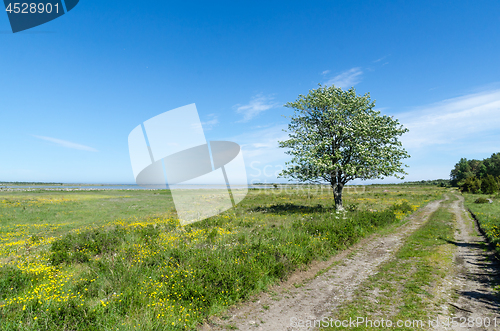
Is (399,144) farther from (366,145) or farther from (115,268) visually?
(115,268)

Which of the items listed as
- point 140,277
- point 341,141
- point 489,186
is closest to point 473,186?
point 489,186

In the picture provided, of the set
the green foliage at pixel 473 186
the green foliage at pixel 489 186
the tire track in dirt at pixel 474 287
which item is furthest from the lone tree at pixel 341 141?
the green foliage at pixel 473 186

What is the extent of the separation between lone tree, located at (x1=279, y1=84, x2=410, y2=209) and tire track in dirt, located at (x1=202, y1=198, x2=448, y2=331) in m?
12.8

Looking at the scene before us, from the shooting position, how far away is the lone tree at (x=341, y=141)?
75.9 ft

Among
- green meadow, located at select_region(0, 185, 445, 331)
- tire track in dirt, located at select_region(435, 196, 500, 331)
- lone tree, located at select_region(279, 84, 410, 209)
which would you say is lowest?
tire track in dirt, located at select_region(435, 196, 500, 331)

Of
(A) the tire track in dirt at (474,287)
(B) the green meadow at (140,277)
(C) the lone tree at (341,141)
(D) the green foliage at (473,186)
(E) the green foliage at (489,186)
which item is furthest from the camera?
(D) the green foliage at (473,186)

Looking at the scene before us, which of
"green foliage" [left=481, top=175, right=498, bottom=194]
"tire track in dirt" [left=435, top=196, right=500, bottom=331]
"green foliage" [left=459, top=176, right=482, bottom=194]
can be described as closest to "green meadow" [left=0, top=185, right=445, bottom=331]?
"tire track in dirt" [left=435, top=196, right=500, bottom=331]

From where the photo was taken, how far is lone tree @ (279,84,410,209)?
75.9 ft

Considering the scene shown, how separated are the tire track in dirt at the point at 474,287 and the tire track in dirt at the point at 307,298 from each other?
260 centimetres

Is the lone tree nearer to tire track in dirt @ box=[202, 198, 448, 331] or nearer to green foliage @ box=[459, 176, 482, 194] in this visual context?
tire track in dirt @ box=[202, 198, 448, 331]

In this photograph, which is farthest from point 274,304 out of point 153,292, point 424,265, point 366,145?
point 366,145

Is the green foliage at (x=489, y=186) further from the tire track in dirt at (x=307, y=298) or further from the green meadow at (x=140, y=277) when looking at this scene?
the tire track in dirt at (x=307, y=298)

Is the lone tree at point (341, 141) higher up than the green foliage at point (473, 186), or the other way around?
the lone tree at point (341, 141)

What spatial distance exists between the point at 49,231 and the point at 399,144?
111 feet
